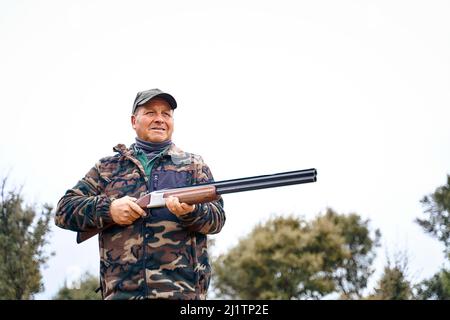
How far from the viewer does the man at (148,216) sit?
505 centimetres

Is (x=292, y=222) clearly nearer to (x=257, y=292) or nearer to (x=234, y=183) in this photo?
(x=257, y=292)

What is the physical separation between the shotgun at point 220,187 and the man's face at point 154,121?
55 centimetres

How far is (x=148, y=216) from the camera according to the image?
17.1 ft

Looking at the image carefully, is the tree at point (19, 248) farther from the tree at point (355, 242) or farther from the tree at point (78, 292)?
the tree at point (355, 242)

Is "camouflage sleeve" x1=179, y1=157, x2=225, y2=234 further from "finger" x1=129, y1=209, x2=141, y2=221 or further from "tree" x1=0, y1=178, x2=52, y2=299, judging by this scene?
"tree" x1=0, y1=178, x2=52, y2=299

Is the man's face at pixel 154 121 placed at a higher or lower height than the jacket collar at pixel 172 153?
higher

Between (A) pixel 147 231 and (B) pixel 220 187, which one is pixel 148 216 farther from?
(B) pixel 220 187

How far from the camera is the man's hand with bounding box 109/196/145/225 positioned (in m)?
5.05

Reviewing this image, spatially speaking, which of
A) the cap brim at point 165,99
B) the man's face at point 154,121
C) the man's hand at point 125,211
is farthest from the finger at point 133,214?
the cap brim at point 165,99

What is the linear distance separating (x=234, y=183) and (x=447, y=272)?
58.8 ft

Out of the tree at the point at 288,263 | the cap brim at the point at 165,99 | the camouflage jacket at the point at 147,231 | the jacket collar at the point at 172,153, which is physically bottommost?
the camouflage jacket at the point at 147,231

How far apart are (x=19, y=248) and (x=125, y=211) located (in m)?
14.9
